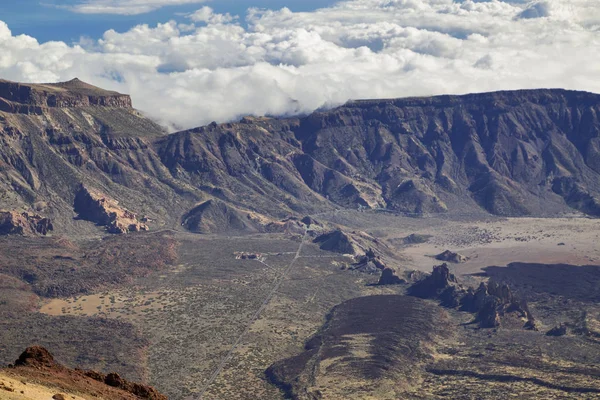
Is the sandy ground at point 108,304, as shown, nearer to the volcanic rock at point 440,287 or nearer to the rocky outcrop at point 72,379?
the volcanic rock at point 440,287

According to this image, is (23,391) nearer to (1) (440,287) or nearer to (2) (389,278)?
(1) (440,287)

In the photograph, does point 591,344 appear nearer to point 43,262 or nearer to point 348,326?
point 348,326

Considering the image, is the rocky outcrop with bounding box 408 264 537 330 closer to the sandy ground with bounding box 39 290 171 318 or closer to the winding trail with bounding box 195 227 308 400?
the winding trail with bounding box 195 227 308 400

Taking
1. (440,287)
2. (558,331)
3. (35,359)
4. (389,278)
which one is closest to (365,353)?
(558,331)

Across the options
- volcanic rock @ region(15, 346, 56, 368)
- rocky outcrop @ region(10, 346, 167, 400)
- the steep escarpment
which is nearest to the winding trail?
the steep escarpment

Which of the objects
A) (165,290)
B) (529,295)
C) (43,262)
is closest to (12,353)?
(165,290)

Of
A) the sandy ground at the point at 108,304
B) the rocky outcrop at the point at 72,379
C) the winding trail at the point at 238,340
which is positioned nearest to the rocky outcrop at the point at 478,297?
the winding trail at the point at 238,340
